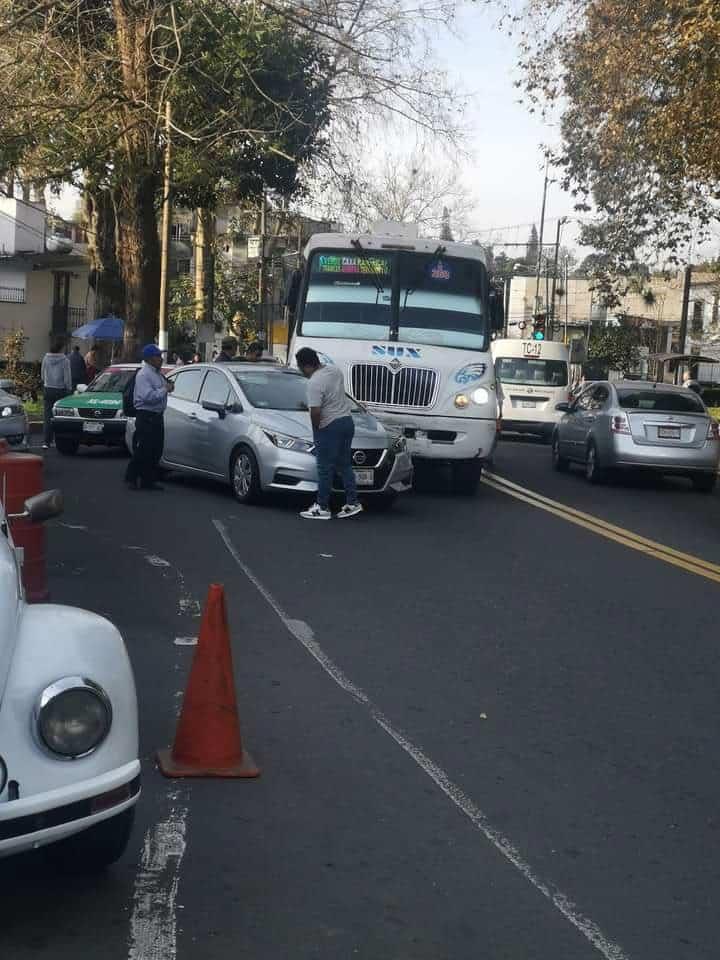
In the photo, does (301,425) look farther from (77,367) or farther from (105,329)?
(105,329)

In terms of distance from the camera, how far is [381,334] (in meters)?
18.6

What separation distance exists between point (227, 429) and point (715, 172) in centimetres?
907

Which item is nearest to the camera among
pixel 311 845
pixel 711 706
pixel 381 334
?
pixel 311 845

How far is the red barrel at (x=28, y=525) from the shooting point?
9430 millimetres

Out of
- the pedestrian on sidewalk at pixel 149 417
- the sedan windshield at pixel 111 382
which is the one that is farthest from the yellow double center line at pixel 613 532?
the sedan windshield at pixel 111 382

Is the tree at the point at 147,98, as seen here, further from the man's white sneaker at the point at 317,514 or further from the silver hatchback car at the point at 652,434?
the man's white sneaker at the point at 317,514

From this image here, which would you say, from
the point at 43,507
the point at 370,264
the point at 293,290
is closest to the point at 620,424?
the point at 370,264

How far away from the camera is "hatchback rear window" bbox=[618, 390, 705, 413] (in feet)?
71.2

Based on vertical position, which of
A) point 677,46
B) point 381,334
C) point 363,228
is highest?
point 677,46

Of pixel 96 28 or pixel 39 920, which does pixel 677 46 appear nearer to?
pixel 96 28

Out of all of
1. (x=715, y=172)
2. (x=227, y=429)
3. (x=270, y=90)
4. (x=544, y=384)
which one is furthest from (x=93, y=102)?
(x=544, y=384)

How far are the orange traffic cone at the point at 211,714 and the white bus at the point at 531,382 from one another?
28208 millimetres

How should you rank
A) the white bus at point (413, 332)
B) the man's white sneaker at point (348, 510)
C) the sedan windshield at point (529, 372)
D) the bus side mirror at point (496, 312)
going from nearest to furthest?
the man's white sneaker at point (348, 510)
the white bus at point (413, 332)
the bus side mirror at point (496, 312)
the sedan windshield at point (529, 372)

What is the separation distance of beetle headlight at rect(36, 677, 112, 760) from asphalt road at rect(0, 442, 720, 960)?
0.56 meters
